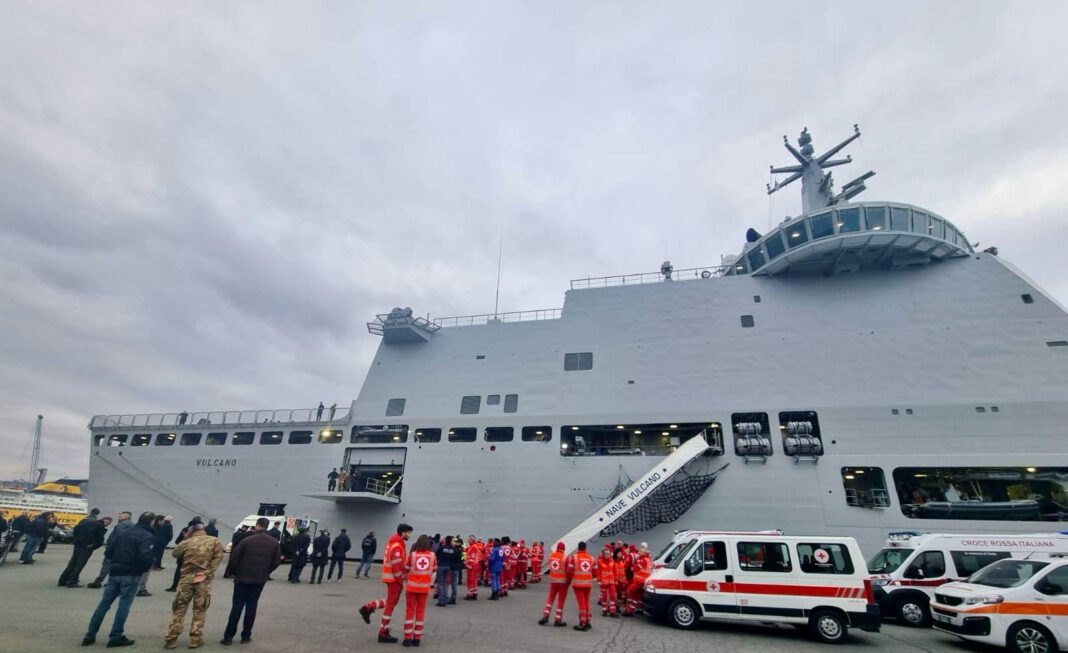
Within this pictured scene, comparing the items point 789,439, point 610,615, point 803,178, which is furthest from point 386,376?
point 803,178

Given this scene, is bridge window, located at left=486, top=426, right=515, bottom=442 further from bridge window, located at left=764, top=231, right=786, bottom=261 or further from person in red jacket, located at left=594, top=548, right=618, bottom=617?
bridge window, located at left=764, top=231, right=786, bottom=261

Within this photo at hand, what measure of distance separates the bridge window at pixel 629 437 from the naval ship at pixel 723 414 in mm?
86

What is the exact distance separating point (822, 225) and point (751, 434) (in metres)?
7.54

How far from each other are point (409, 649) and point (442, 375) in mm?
14582

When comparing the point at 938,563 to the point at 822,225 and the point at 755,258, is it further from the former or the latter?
the point at 755,258

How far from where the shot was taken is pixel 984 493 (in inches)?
556

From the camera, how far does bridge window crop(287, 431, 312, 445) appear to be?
791 inches

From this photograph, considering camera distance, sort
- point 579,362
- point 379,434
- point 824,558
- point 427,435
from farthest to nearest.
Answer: point 379,434 < point 427,435 < point 579,362 < point 824,558

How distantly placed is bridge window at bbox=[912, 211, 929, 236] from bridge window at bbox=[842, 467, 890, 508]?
791 centimetres

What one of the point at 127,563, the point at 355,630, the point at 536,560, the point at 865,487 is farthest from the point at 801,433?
the point at 127,563

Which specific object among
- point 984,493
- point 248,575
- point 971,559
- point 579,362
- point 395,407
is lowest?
point 248,575

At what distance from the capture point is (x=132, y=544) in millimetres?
5523

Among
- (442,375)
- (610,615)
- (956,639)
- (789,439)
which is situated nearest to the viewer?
(956,639)

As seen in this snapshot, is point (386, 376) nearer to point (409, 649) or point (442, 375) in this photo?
point (442, 375)
